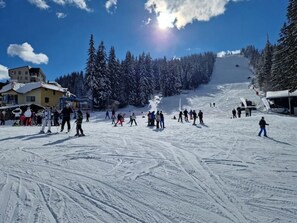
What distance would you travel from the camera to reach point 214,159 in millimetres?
7387

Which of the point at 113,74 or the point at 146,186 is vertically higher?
the point at 113,74

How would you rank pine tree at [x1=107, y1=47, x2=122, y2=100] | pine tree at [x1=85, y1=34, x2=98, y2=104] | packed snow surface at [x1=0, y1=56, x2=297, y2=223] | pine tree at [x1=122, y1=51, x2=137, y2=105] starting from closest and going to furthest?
1. packed snow surface at [x1=0, y1=56, x2=297, y2=223]
2. pine tree at [x1=85, y1=34, x2=98, y2=104]
3. pine tree at [x1=107, y1=47, x2=122, y2=100]
4. pine tree at [x1=122, y1=51, x2=137, y2=105]

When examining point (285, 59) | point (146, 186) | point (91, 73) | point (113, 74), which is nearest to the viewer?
point (146, 186)

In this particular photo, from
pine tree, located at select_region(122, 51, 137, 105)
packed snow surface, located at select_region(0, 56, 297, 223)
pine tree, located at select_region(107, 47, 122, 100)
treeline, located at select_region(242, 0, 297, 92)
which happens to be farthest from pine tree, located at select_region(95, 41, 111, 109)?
packed snow surface, located at select_region(0, 56, 297, 223)

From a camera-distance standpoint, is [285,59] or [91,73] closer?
[285,59]

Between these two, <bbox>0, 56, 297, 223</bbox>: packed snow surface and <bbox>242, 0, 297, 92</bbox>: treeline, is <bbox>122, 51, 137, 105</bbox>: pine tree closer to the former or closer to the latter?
<bbox>242, 0, 297, 92</bbox>: treeline

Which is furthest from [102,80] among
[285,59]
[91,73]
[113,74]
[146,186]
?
[146,186]

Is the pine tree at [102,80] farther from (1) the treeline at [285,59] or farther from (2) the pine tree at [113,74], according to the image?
(1) the treeline at [285,59]

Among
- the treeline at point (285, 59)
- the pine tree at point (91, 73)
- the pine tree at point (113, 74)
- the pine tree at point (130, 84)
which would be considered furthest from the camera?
the pine tree at point (130, 84)

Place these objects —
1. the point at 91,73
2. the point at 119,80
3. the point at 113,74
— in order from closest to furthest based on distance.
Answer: the point at 91,73
the point at 113,74
the point at 119,80

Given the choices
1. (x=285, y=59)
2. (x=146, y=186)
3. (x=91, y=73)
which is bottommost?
(x=146, y=186)

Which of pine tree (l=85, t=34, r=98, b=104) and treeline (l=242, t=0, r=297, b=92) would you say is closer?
treeline (l=242, t=0, r=297, b=92)

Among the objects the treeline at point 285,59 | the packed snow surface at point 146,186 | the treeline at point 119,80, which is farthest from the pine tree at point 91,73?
the packed snow surface at point 146,186

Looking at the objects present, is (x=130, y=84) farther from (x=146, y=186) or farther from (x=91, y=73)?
(x=146, y=186)
